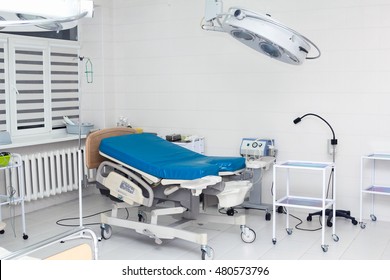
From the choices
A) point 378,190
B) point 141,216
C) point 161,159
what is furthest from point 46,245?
point 378,190

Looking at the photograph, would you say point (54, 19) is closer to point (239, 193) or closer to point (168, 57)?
point (239, 193)

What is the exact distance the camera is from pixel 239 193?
156 inches

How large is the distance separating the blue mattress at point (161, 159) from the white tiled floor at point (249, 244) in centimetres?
67

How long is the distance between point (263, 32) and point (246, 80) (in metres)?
2.11

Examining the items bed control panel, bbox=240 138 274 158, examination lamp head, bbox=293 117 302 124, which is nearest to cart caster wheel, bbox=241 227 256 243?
bed control panel, bbox=240 138 274 158

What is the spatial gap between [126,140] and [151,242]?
3.11 ft

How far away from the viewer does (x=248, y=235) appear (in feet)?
13.8

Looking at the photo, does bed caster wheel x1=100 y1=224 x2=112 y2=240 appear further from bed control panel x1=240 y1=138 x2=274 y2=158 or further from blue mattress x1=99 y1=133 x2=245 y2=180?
bed control panel x1=240 y1=138 x2=274 y2=158

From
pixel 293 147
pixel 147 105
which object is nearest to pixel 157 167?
pixel 293 147

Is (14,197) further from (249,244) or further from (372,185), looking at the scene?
(372,185)

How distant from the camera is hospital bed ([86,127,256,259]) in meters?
3.88

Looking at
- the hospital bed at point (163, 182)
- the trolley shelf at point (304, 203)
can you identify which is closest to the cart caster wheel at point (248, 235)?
the hospital bed at point (163, 182)

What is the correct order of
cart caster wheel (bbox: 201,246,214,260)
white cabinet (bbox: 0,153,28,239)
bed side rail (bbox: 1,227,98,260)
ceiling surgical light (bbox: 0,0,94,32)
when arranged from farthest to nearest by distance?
white cabinet (bbox: 0,153,28,239)
cart caster wheel (bbox: 201,246,214,260)
bed side rail (bbox: 1,227,98,260)
ceiling surgical light (bbox: 0,0,94,32)
